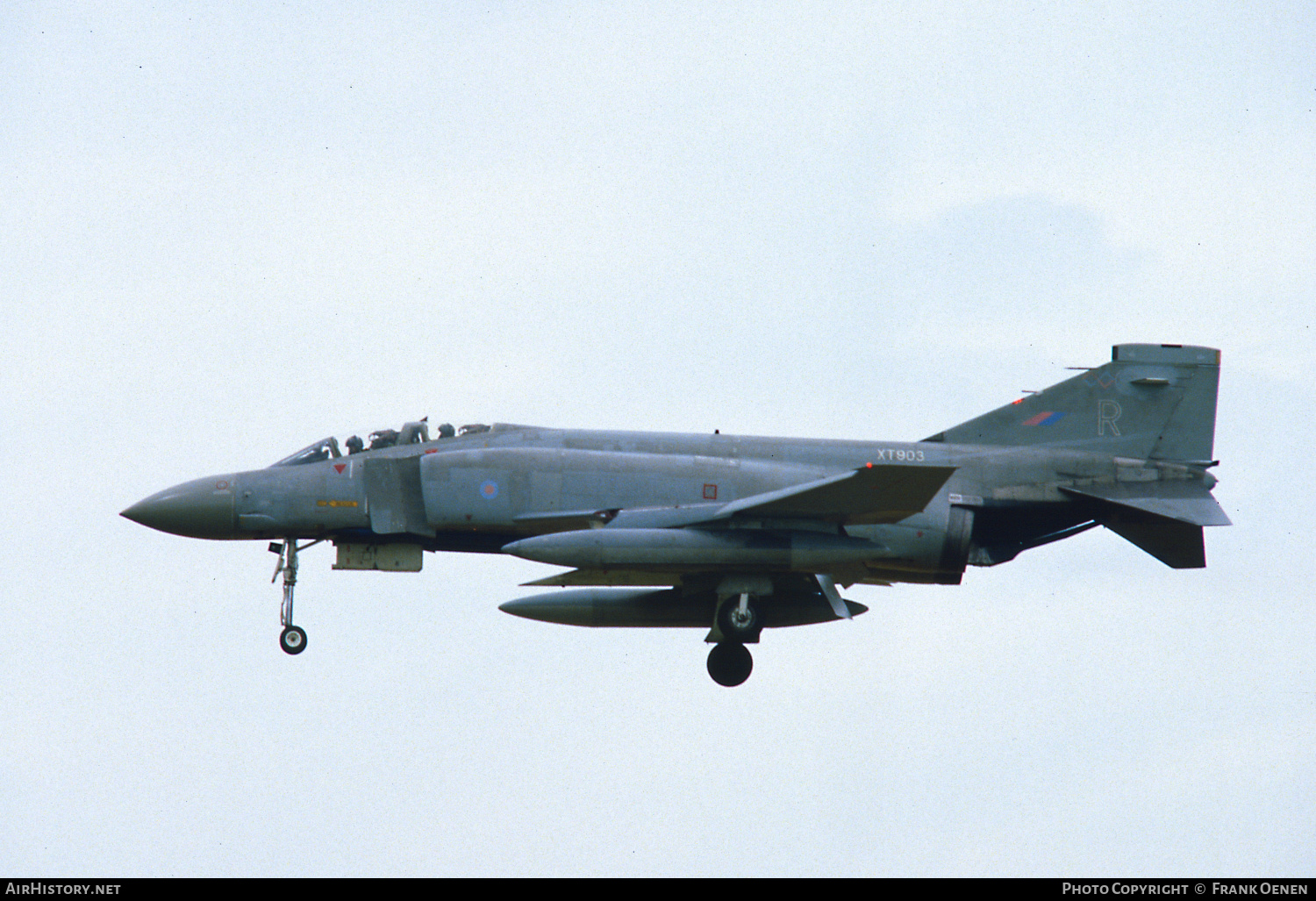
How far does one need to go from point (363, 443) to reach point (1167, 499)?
411 inches

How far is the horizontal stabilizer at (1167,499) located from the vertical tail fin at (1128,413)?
49 centimetres

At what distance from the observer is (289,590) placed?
19859 millimetres

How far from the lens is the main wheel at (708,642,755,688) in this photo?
20.9 m

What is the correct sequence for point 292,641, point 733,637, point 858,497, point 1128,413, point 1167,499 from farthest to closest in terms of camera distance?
point 1128,413 < point 1167,499 < point 292,641 < point 733,637 < point 858,497

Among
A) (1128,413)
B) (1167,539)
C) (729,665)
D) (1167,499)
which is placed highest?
(1128,413)

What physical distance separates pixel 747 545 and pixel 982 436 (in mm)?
4381

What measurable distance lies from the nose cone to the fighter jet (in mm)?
22

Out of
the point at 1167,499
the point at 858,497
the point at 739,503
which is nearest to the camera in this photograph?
the point at 858,497

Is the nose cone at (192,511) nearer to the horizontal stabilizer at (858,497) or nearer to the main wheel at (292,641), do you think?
the main wheel at (292,641)

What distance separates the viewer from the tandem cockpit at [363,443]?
2006cm

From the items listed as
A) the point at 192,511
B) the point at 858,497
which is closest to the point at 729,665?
the point at 858,497

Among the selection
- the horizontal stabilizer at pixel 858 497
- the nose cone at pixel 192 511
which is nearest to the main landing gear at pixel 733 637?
the horizontal stabilizer at pixel 858 497

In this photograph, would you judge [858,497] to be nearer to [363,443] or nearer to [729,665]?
[729,665]
